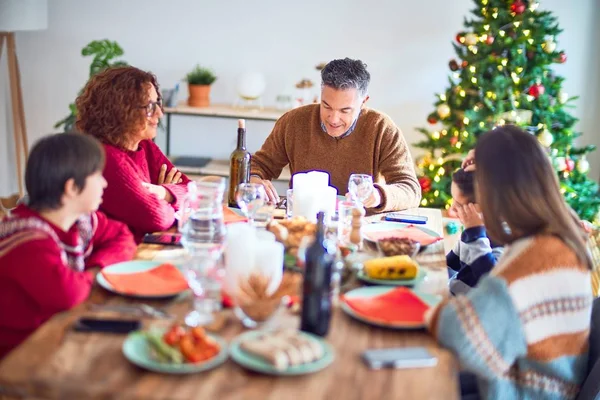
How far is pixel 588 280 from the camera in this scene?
6.09 ft

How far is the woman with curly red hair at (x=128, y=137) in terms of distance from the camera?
2492mm

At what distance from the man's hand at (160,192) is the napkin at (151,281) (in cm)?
65

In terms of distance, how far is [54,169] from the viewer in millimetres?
1916

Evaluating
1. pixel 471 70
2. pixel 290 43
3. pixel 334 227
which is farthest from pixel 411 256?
pixel 290 43

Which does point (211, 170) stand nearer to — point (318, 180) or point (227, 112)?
point (227, 112)

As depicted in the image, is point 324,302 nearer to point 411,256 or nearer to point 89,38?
point 411,256

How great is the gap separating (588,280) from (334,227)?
783 mm

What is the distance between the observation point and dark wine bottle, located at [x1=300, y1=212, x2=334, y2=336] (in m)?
1.64

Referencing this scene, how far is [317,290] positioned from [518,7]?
11.7 feet

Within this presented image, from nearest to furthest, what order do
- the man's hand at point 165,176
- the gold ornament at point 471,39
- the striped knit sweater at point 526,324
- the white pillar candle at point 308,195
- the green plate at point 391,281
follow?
the striped knit sweater at point 526,324, the green plate at point 391,281, the white pillar candle at point 308,195, the man's hand at point 165,176, the gold ornament at point 471,39

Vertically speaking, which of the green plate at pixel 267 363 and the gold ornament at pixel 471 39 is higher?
the gold ornament at pixel 471 39

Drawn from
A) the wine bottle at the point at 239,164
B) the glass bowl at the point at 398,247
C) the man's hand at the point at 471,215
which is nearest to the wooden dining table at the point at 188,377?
the glass bowl at the point at 398,247

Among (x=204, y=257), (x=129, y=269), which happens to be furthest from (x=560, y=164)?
(x=204, y=257)

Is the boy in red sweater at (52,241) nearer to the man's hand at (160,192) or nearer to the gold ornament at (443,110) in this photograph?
the man's hand at (160,192)
